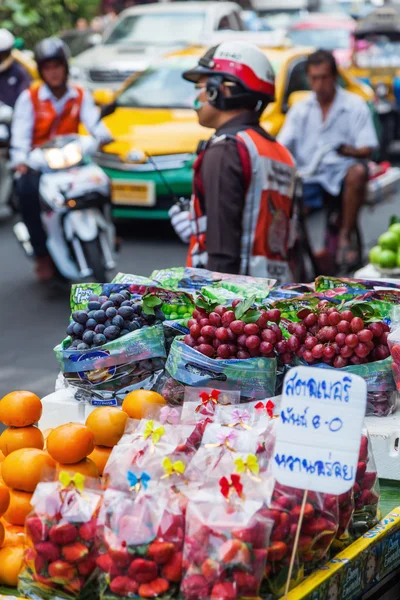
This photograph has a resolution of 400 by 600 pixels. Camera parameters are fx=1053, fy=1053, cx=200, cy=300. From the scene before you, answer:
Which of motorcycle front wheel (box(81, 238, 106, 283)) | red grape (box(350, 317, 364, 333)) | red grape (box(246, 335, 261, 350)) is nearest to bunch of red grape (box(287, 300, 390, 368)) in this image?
red grape (box(350, 317, 364, 333))

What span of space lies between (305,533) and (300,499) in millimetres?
81

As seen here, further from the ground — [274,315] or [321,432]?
[321,432]

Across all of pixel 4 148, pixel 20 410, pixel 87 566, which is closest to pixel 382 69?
pixel 4 148

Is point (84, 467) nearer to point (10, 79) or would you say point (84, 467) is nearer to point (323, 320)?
point (323, 320)

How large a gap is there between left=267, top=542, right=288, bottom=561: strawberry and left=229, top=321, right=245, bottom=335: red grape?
0.95 meters

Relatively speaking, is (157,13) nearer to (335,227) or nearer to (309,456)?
(335,227)

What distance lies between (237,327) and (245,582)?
1.07 metres

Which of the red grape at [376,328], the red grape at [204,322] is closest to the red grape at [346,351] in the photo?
the red grape at [376,328]

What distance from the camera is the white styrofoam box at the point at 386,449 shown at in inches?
120

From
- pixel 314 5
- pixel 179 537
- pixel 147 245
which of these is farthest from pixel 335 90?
pixel 314 5

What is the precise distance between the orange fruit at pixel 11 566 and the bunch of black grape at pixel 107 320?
91 cm

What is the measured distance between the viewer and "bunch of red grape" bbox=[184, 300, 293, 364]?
3111mm

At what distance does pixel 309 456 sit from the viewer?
2295 mm

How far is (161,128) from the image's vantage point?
10.2 m
